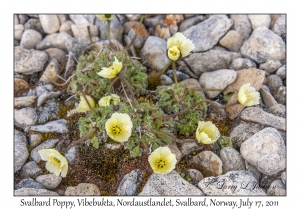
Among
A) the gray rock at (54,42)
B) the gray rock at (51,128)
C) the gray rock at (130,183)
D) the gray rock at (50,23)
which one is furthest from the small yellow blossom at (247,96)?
the gray rock at (50,23)

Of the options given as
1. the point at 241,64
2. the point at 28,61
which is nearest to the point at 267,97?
the point at 241,64

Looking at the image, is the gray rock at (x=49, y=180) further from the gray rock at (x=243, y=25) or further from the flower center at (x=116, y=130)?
the gray rock at (x=243, y=25)

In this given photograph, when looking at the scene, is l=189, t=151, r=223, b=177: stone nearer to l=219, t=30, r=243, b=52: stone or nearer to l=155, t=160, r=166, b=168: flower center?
l=155, t=160, r=166, b=168: flower center

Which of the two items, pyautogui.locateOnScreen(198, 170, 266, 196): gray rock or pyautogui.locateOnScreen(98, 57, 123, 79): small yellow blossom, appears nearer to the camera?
pyautogui.locateOnScreen(198, 170, 266, 196): gray rock

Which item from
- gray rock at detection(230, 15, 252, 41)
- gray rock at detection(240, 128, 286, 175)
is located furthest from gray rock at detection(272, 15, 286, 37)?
gray rock at detection(240, 128, 286, 175)
